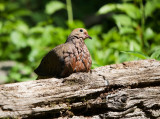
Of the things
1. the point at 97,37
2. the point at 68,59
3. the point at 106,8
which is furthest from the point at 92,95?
the point at 97,37

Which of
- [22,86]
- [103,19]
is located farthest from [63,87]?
[103,19]

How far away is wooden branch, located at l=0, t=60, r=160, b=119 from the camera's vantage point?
7.59 ft

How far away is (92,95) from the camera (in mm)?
2461

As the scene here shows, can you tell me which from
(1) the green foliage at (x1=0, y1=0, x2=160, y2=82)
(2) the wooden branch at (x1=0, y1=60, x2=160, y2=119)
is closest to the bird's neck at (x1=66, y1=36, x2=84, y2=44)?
(2) the wooden branch at (x1=0, y1=60, x2=160, y2=119)

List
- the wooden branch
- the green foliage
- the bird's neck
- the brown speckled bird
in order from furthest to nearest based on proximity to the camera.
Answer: the green foliage
the bird's neck
the brown speckled bird
the wooden branch

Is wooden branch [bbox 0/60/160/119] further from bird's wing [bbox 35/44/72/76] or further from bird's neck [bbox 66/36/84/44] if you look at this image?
bird's neck [bbox 66/36/84/44]

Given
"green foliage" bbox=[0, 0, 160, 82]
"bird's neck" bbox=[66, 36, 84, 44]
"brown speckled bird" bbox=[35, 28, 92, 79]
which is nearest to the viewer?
"brown speckled bird" bbox=[35, 28, 92, 79]

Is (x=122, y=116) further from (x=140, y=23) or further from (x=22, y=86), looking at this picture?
(x=140, y=23)

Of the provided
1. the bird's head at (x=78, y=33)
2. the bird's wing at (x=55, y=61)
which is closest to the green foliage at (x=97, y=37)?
the bird's head at (x=78, y=33)

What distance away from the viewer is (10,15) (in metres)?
6.14

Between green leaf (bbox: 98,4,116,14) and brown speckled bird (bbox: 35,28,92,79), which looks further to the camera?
green leaf (bbox: 98,4,116,14)

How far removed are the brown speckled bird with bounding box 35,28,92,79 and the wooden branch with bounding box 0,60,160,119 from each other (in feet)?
0.29

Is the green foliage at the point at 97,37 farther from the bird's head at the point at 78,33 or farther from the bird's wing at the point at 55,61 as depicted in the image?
the bird's wing at the point at 55,61

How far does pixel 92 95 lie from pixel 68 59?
1.43ft
